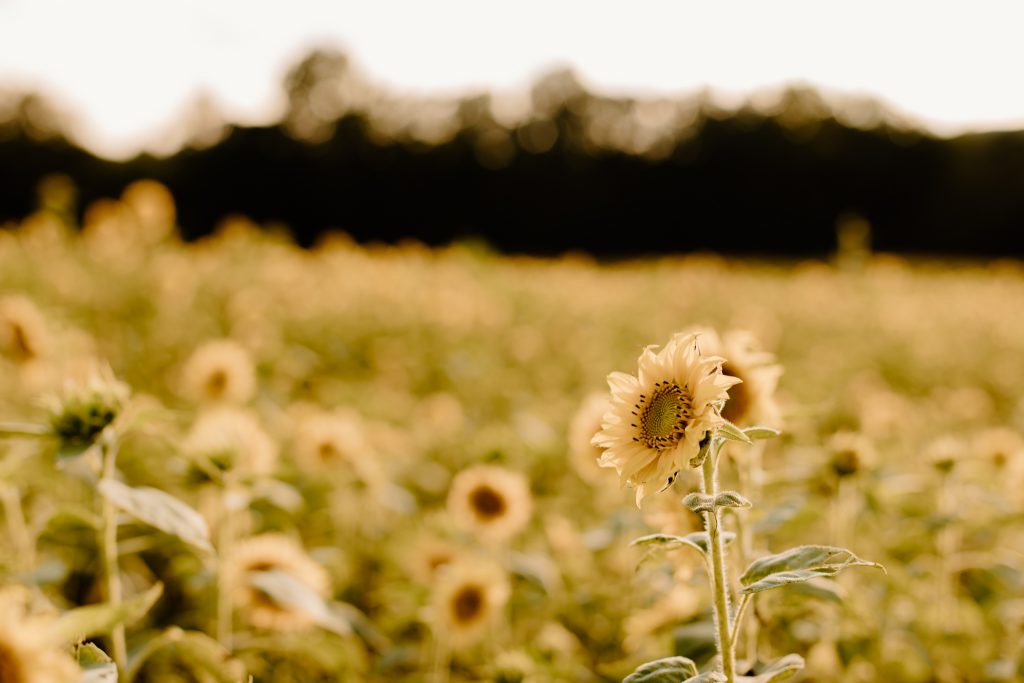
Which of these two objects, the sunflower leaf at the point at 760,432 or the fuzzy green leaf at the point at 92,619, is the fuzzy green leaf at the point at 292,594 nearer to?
the fuzzy green leaf at the point at 92,619

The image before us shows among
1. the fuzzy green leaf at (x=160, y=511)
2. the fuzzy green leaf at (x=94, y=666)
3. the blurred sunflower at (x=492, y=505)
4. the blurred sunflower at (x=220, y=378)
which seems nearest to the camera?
the fuzzy green leaf at (x=94, y=666)

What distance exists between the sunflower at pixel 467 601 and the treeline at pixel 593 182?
18.9 meters

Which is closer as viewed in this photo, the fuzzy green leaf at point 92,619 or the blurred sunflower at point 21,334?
the fuzzy green leaf at point 92,619

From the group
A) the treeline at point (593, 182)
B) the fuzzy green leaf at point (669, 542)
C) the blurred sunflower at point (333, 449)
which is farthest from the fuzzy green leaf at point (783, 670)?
the treeline at point (593, 182)

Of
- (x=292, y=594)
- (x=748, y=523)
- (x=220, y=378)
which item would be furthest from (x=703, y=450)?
(x=220, y=378)

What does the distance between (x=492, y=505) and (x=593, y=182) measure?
21.0m

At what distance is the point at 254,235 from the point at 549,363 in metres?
3.18

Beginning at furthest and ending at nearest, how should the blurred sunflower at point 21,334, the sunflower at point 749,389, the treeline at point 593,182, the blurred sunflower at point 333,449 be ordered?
1. the treeline at point 593,182
2. the blurred sunflower at point 21,334
3. the blurred sunflower at point 333,449
4. the sunflower at point 749,389

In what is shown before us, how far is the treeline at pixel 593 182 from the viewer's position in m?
21.0

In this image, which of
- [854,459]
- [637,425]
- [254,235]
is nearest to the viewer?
[637,425]

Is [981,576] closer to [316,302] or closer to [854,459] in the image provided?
[854,459]

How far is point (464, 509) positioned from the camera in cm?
191

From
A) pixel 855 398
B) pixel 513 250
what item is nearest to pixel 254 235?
pixel 855 398

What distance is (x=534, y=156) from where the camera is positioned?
23016 millimetres
